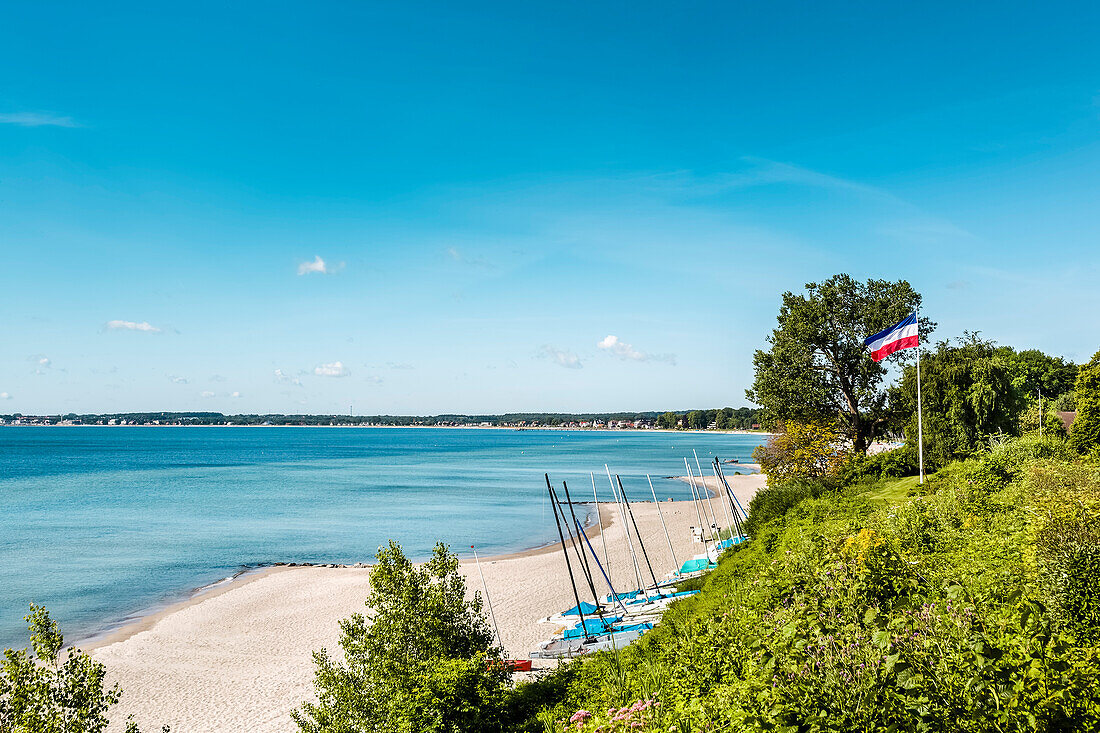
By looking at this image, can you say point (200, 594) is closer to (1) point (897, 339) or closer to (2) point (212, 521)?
(2) point (212, 521)

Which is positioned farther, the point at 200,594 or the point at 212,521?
the point at 212,521

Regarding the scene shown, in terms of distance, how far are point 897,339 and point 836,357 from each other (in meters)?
11.6

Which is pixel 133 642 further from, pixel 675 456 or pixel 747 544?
pixel 675 456

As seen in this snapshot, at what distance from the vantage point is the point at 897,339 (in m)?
27.4

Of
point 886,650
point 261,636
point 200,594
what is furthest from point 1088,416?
point 200,594

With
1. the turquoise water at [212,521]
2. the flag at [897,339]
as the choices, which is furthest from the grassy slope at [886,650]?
the turquoise water at [212,521]

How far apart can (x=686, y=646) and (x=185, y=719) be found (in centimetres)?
1702

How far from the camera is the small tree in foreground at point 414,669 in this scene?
10.1 m

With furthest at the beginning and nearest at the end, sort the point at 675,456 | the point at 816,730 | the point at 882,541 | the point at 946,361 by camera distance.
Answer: the point at 675,456 < the point at 946,361 < the point at 882,541 < the point at 816,730

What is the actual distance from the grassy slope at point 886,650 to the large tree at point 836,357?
24689 mm

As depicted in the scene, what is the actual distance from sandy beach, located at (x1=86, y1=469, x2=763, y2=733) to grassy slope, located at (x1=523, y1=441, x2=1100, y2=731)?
1255cm

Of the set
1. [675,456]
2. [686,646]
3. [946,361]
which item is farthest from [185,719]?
[675,456]

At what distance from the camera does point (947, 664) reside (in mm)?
5574

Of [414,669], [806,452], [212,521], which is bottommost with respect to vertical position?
[212,521]
